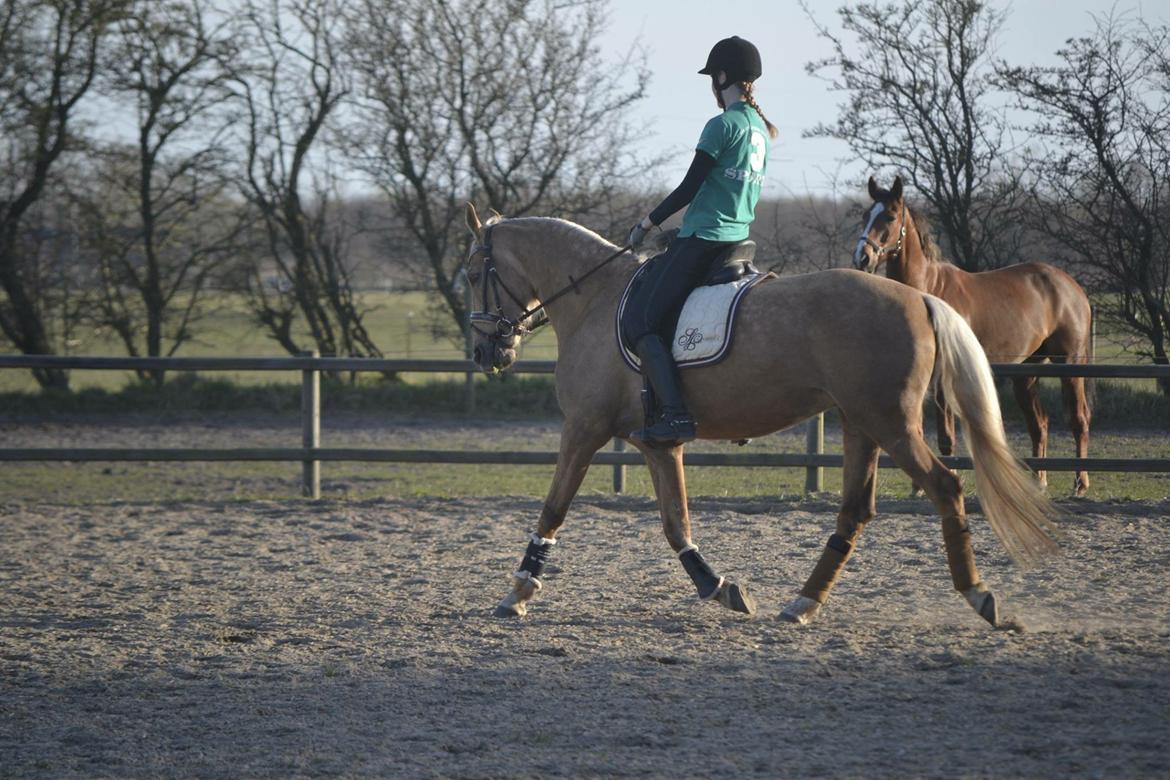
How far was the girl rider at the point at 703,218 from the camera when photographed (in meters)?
5.41

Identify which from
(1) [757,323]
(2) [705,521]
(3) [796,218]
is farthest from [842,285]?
(3) [796,218]

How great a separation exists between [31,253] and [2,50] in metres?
2.84

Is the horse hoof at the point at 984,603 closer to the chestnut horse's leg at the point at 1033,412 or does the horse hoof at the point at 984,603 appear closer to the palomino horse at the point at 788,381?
the palomino horse at the point at 788,381

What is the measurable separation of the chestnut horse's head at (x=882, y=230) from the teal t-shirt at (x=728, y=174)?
Answer: 3.37m

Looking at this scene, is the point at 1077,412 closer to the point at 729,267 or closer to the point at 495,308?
the point at 729,267

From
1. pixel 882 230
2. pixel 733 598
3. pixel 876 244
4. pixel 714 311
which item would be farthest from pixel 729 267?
pixel 882 230

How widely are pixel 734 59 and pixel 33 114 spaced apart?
46.5 ft

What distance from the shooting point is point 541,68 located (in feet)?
50.0

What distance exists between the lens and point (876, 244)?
881 cm

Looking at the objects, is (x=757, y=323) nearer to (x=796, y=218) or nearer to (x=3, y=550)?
(x=3, y=550)

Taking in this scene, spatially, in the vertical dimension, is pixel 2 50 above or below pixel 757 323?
above

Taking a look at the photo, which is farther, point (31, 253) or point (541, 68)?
Result: point (31, 253)

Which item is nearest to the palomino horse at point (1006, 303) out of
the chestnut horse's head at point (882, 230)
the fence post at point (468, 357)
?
the chestnut horse's head at point (882, 230)

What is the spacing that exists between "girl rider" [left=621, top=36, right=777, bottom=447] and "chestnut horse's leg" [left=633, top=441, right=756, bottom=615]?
284 millimetres
